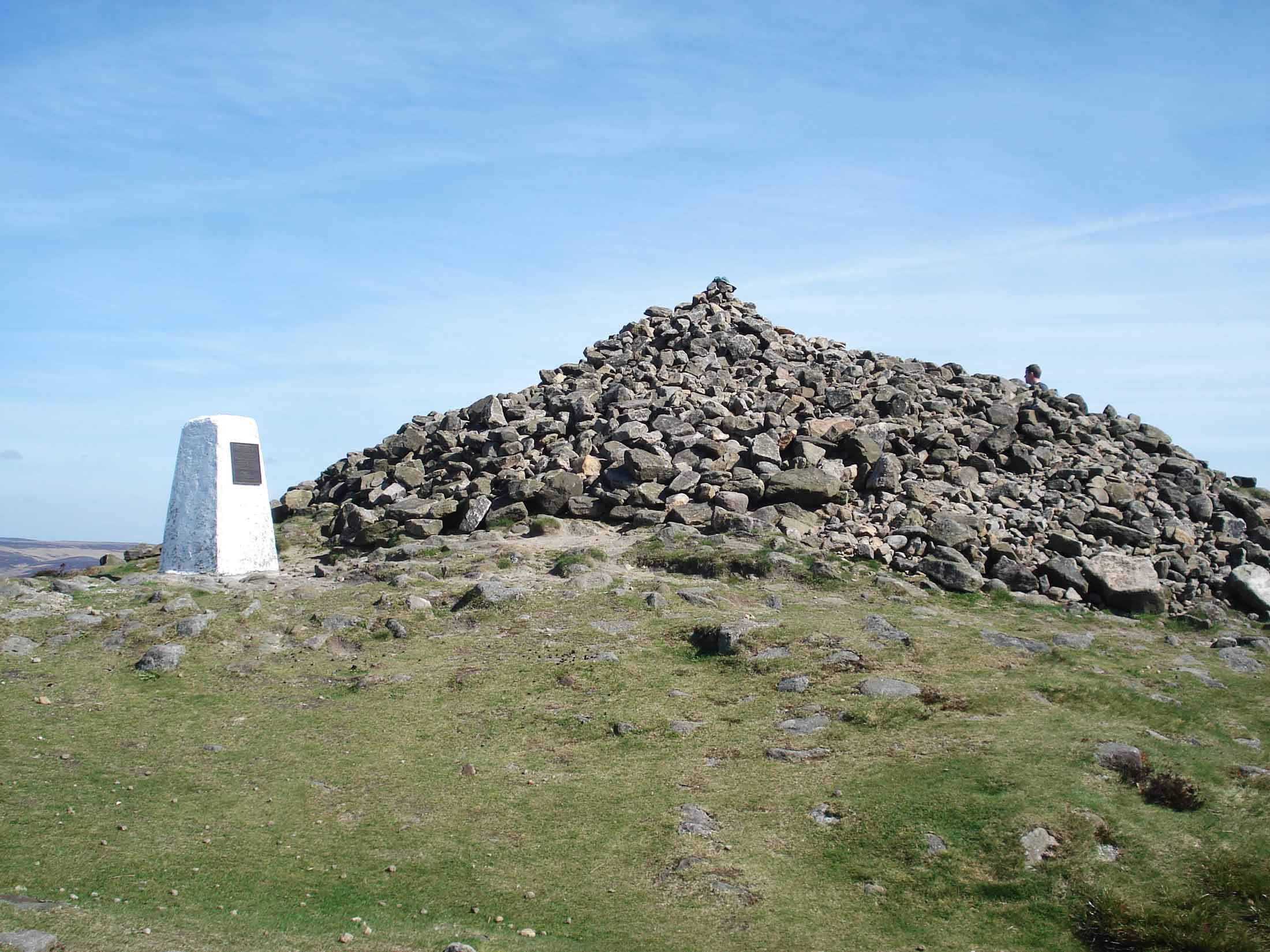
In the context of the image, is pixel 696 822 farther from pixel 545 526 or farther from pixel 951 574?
pixel 545 526

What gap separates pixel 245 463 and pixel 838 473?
11544 millimetres

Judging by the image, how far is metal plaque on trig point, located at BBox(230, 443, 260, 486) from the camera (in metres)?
17.8

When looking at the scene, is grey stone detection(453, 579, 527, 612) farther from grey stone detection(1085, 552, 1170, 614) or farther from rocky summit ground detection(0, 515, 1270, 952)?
grey stone detection(1085, 552, 1170, 614)

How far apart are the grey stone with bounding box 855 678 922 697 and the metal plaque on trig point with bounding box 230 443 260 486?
11584 mm

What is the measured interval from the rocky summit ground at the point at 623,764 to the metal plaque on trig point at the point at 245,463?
6.21ft

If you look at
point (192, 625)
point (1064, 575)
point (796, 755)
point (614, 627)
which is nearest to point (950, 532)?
point (1064, 575)

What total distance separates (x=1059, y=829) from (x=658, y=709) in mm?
4828

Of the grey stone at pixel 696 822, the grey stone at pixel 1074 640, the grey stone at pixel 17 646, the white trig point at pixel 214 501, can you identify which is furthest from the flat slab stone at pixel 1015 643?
the grey stone at pixel 17 646

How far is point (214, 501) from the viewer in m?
17.6

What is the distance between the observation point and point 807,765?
413 inches

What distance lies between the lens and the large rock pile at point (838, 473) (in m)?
18.7

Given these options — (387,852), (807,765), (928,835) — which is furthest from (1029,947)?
(387,852)

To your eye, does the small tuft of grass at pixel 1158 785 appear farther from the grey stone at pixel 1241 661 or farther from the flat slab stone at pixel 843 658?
the grey stone at pixel 1241 661

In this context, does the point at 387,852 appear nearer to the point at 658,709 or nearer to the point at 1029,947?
the point at 658,709
